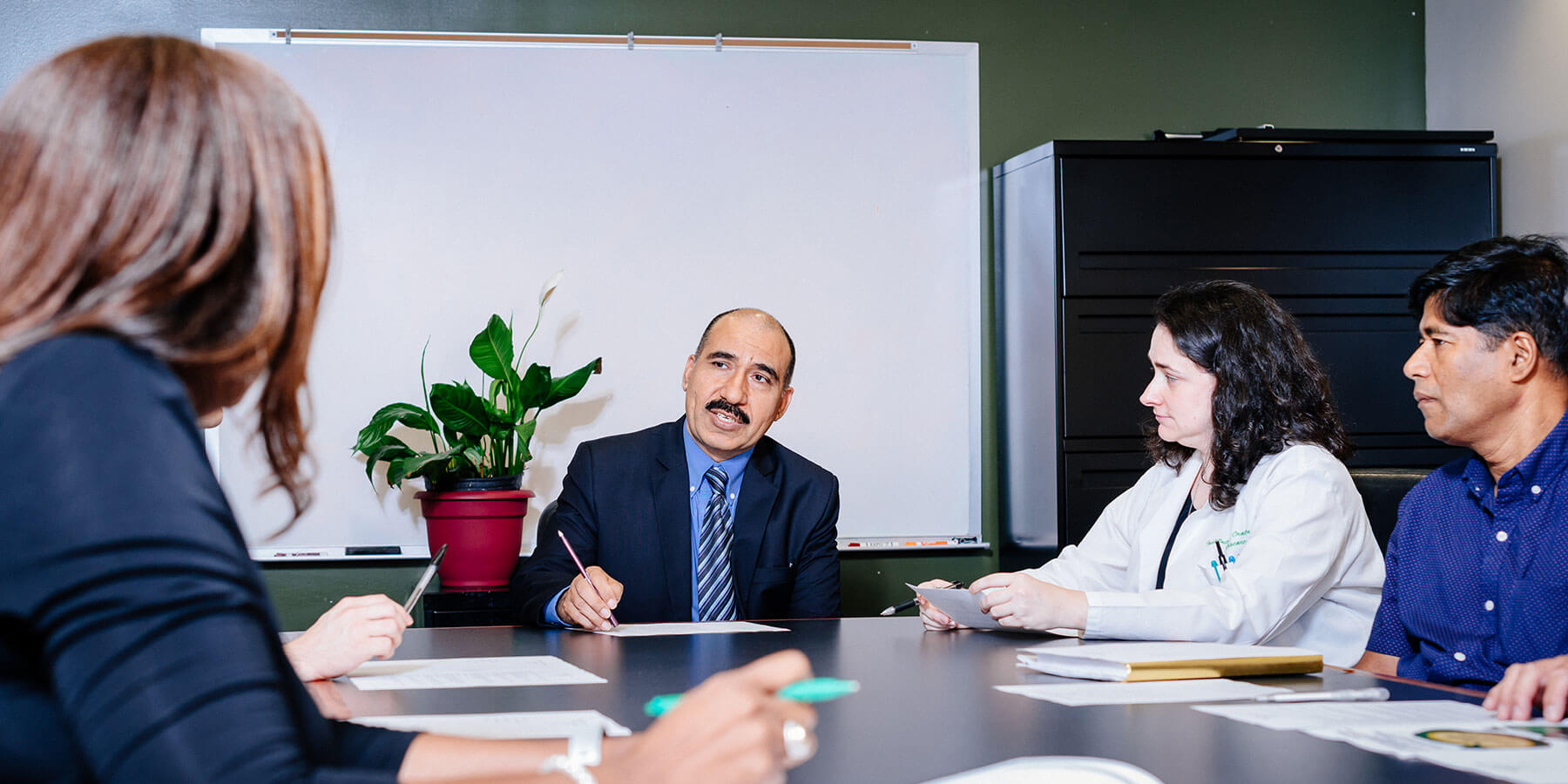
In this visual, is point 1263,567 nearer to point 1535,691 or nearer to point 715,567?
point 1535,691

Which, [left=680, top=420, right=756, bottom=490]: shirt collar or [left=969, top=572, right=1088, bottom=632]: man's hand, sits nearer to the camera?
[left=969, top=572, right=1088, bottom=632]: man's hand

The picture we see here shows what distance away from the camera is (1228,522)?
2.36 meters

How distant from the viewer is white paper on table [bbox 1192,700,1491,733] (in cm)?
130

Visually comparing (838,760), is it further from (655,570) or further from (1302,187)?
(1302,187)

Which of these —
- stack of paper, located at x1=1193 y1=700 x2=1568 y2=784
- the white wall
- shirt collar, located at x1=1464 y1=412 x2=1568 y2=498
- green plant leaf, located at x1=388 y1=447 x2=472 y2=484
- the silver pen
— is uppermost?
the white wall

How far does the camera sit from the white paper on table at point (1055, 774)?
935 millimetres

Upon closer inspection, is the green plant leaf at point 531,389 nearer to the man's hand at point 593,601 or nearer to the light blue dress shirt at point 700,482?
the light blue dress shirt at point 700,482

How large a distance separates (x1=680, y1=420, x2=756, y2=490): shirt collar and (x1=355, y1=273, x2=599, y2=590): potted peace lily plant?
0.78 metres

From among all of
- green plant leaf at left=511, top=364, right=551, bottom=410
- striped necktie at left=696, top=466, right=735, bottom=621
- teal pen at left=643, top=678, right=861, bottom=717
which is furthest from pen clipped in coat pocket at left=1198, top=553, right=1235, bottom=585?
green plant leaf at left=511, top=364, right=551, bottom=410

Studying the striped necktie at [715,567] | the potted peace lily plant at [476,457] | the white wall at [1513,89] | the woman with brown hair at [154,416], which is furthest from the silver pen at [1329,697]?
the white wall at [1513,89]

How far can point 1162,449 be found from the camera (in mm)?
2650

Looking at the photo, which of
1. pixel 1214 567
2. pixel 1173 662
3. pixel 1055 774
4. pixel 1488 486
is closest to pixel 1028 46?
pixel 1214 567

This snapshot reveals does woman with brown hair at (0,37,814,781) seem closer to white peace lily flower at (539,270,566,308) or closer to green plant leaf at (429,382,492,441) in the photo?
green plant leaf at (429,382,492,441)

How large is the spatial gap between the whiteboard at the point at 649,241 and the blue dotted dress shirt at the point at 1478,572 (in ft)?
6.73
